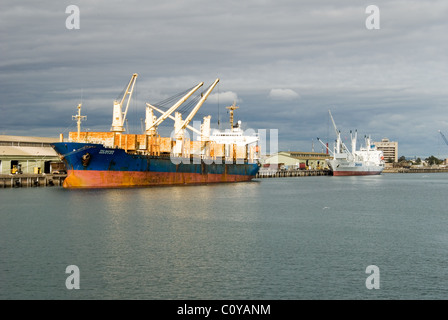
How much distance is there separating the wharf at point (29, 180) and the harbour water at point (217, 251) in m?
23.5

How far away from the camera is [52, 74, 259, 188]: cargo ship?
211ft

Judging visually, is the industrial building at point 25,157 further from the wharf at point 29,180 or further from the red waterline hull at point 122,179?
the red waterline hull at point 122,179

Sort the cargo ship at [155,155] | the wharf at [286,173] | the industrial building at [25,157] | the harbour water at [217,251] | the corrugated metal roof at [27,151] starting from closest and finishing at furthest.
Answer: the harbour water at [217,251] < the cargo ship at [155,155] < the industrial building at [25,157] < the corrugated metal roof at [27,151] < the wharf at [286,173]

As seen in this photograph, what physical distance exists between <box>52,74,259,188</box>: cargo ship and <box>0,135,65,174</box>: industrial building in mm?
12556

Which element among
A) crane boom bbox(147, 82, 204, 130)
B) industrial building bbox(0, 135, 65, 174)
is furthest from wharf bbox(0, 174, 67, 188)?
crane boom bbox(147, 82, 204, 130)

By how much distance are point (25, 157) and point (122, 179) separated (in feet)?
79.1

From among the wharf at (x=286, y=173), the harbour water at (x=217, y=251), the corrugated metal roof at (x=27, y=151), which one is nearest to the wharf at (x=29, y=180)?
the corrugated metal roof at (x=27, y=151)

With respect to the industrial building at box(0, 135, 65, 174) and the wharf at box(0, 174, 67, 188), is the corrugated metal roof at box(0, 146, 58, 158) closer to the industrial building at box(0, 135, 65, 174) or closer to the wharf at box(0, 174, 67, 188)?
the industrial building at box(0, 135, 65, 174)

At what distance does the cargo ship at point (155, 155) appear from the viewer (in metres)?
64.4

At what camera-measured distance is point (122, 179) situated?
68188 millimetres

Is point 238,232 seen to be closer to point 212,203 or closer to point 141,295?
point 141,295

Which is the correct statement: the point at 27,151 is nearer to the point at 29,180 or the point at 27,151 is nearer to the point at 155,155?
the point at 29,180
